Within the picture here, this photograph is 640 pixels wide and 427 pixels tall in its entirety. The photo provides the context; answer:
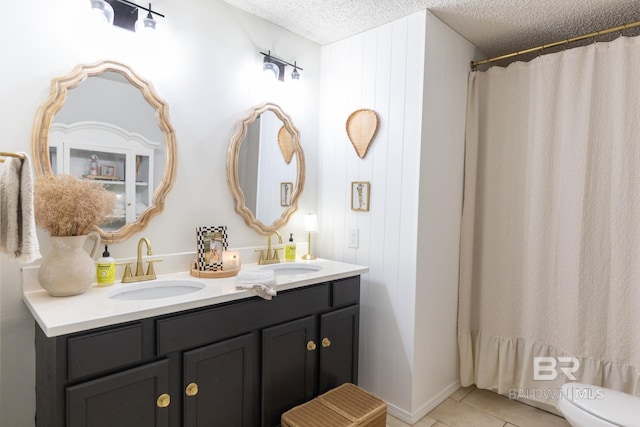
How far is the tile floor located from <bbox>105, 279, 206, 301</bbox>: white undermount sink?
1.50 meters

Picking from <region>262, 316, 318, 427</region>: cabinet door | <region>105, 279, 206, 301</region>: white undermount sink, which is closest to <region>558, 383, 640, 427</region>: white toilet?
<region>262, 316, 318, 427</region>: cabinet door

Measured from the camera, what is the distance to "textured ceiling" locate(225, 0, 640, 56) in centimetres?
214

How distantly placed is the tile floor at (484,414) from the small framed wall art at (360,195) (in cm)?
139

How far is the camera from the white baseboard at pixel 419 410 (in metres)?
2.31

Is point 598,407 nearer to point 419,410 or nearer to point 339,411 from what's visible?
point 419,410

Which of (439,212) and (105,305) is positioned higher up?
(439,212)

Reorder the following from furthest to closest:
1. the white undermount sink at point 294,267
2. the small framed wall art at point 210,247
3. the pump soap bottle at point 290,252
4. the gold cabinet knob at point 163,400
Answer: the pump soap bottle at point 290,252
the white undermount sink at point 294,267
the small framed wall art at point 210,247
the gold cabinet knob at point 163,400

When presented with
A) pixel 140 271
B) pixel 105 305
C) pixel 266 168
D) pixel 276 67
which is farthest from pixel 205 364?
pixel 276 67

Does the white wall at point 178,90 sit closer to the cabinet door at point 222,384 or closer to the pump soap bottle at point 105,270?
the pump soap bottle at point 105,270

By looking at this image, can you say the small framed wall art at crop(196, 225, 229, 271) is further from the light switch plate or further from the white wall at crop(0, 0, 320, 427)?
the light switch plate

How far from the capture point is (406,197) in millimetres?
2336

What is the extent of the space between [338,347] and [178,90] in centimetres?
175

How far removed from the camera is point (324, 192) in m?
2.83

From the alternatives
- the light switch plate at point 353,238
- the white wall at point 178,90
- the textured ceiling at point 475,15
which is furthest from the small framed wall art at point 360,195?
the textured ceiling at point 475,15
